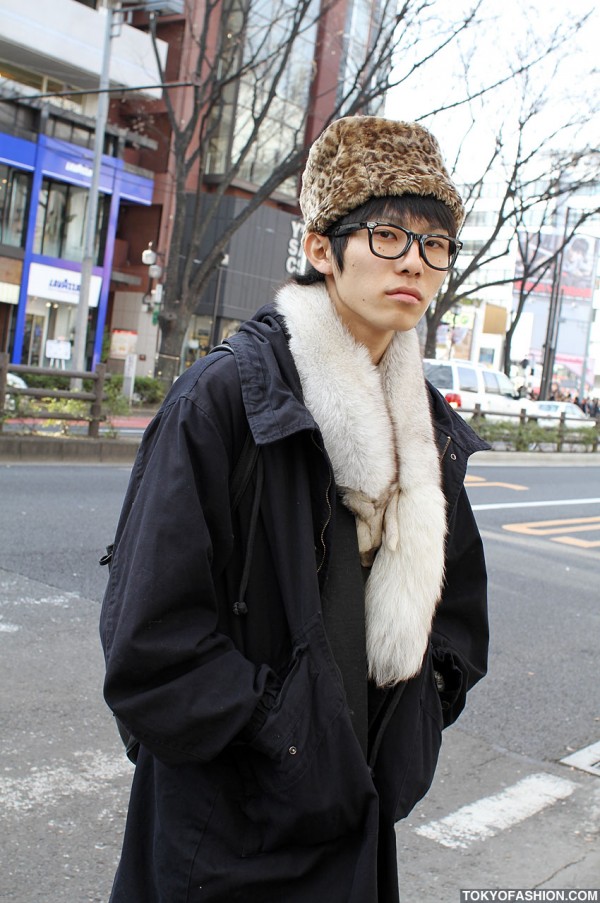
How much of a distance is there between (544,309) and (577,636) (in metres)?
72.0

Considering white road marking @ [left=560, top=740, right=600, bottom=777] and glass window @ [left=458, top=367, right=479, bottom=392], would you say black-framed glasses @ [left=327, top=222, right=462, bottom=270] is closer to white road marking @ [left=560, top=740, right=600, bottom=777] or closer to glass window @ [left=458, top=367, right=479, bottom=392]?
white road marking @ [left=560, top=740, right=600, bottom=777]

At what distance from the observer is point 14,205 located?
3105 centimetres

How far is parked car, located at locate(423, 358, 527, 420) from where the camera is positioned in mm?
23141

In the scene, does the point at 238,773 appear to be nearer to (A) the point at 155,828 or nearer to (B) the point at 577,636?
(A) the point at 155,828

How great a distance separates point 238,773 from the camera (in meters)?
1.66

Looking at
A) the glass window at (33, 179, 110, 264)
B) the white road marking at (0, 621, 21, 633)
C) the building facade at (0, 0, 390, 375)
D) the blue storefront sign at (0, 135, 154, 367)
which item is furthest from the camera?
the glass window at (33, 179, 110, 264)

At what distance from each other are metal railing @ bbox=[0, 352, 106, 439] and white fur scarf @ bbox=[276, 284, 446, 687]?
11.7 meters

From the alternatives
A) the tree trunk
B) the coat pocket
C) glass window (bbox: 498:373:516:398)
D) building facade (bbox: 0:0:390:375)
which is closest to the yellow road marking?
the coat pocket

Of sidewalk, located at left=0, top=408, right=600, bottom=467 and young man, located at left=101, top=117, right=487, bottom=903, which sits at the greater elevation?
young man, located at left=101, top=117, right=487, bottom=903

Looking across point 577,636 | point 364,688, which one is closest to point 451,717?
point 364,688

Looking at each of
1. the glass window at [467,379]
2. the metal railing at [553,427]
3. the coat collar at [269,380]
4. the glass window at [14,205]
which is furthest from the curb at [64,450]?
the glass window at [14,205]

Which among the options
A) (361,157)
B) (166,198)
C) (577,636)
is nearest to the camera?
(361,157)

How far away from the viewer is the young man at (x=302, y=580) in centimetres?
158
